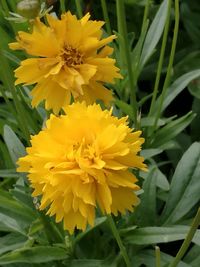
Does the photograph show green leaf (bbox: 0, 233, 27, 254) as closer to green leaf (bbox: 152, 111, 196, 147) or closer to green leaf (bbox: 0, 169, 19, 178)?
green leaf (bbox: 0, 169, 19, 178)

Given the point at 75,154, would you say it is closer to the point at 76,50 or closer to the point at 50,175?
the point at 50,175

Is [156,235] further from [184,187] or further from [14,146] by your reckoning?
[14,146]

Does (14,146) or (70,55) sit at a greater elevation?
(70,55)

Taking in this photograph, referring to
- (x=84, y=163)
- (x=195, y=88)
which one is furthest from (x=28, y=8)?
(x=195, y=88)

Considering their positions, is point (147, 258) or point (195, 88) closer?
point (147, 258)

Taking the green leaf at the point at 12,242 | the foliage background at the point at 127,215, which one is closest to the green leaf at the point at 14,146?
the foliage background at the point at 127,215

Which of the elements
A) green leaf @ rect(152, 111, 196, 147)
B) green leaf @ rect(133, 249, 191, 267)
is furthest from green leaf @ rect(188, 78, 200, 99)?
green leaf @ rect(133, 249, 191, 267)

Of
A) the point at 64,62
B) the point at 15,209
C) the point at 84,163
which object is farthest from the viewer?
the point at 15,209

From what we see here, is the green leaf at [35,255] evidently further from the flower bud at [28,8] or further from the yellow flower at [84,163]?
the flower bud at [28,8]
